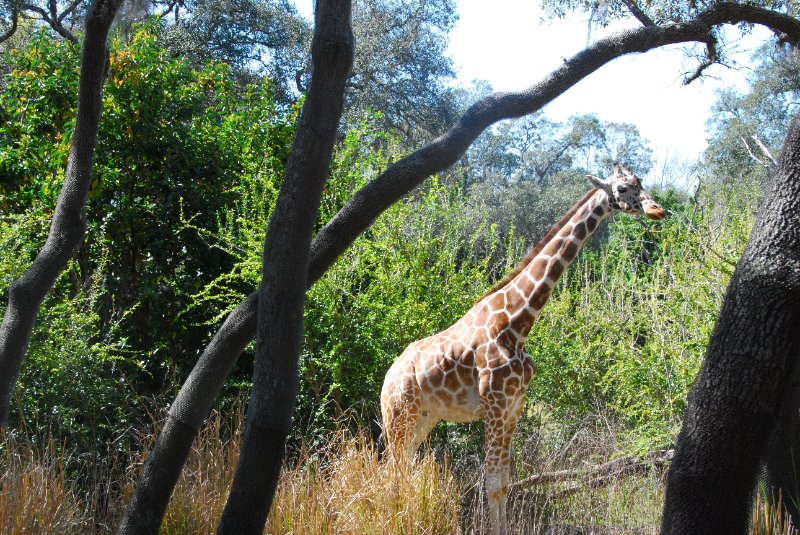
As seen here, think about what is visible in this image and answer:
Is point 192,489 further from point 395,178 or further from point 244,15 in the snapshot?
point 244,15

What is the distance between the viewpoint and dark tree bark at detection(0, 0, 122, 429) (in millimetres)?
4387

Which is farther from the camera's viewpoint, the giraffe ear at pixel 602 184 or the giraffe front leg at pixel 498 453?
the giraffe ear at pixel 602 184

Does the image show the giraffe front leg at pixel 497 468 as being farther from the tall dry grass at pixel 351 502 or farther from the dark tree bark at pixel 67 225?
the dark tree bark at pixel 67 225

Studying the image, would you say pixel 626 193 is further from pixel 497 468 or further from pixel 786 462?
pixel 786 462

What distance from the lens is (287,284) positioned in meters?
3.47

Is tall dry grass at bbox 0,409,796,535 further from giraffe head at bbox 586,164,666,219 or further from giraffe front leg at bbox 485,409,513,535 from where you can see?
giraffe head at bbox 586,164,666,219

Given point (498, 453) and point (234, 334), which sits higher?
point (234, 334)

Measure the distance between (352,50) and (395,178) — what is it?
699 mm

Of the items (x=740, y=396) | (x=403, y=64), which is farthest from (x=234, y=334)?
(x=403, y=64)

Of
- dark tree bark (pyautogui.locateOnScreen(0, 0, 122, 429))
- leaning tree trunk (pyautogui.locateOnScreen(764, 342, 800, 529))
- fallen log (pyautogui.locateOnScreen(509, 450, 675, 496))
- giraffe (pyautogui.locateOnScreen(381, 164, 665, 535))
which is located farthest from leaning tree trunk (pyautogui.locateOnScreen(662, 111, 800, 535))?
dark tree bark (pyautogui.locateOnScreen(0, 0, 122, 429))

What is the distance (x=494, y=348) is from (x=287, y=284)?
7.59 ft

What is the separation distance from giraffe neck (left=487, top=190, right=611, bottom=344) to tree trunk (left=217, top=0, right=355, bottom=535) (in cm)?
236

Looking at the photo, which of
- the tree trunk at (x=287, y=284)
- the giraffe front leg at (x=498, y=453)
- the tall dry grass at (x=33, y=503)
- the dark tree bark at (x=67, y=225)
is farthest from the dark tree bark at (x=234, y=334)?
the giraffe front leg at (x=498, y=453)

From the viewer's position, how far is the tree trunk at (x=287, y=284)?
3.37 m
